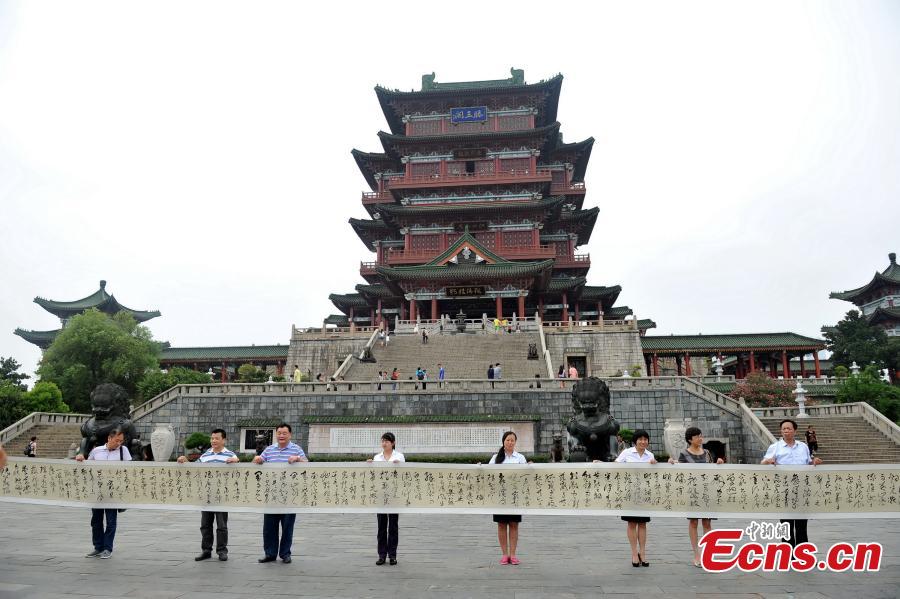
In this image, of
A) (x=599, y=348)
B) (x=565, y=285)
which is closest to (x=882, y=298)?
(x=565, y=285)

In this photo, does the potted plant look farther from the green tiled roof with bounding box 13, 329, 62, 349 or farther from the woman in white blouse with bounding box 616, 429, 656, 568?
the green tiled roof with bounding box 13, 329, 62, 349

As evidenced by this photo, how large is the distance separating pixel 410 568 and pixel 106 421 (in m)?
6.01

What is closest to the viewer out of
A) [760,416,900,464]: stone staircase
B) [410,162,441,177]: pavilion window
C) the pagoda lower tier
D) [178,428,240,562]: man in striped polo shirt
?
[178,428,240,562]: man in striped polo shirt

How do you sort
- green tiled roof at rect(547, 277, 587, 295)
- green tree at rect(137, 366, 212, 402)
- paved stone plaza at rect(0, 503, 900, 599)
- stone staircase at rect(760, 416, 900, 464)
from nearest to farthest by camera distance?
paved stone plaza at rect(0, 503, 900, 599), stone staircase at rect(760, 416, 900, 464), green tree at rect(137, 366, 212, 402), green tiled roof at rect(547, 277, 587, 295)

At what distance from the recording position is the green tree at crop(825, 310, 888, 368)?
3834 centimetres

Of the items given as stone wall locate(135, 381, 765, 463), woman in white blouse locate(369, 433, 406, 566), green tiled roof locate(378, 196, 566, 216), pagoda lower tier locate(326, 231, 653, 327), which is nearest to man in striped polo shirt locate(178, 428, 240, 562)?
woman in white blouse locate(369, 433, 406, 566)

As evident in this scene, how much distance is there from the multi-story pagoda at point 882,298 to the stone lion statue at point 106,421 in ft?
164

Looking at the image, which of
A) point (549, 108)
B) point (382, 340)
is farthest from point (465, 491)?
point (549, 108)

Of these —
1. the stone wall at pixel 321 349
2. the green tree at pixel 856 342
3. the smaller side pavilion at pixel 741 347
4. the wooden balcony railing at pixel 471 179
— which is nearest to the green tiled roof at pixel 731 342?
the smaller side pavilion at pixel 741 347

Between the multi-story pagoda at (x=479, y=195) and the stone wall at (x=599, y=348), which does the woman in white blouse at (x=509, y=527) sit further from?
the multi-story pagoda at (x=479, y=195)

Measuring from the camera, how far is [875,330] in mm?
39969

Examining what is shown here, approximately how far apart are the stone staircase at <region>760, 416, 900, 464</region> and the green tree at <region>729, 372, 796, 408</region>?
4.82 metres

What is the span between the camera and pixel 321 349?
1478 inches

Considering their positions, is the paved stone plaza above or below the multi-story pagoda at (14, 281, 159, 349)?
below
